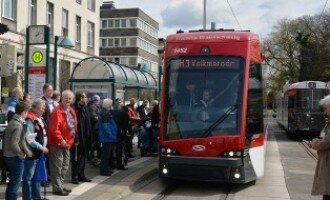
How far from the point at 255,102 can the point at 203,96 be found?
120 cm

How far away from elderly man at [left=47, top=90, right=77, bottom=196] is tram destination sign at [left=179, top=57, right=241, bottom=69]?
291cm

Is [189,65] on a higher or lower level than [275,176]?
higher

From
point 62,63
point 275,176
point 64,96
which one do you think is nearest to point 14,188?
point 64,96

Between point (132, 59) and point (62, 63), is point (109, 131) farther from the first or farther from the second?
point (132, 59)

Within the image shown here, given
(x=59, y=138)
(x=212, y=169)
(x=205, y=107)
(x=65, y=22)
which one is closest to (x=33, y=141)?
(x=59, y=138)

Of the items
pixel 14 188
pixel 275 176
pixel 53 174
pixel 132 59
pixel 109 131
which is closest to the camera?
pixel 14 188

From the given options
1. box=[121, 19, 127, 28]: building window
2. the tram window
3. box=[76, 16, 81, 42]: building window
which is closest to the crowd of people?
the tram window

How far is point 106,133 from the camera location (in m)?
11.1

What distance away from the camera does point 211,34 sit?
11164 millimetres

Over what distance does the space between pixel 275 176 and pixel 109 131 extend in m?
4.15

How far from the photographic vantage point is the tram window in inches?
420

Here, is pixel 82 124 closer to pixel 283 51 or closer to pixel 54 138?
pixel 54 138

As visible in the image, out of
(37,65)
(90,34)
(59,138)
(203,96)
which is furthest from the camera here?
(90,34)

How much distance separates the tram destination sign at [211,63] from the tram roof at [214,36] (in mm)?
451
